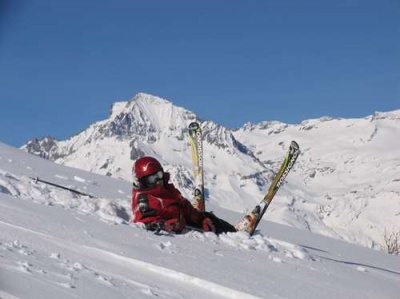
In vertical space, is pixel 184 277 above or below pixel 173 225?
below

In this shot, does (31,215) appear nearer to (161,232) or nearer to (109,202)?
(161,232)

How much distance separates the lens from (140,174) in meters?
7.66

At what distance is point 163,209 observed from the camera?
726 cm

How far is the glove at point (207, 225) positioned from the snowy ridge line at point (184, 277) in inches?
122

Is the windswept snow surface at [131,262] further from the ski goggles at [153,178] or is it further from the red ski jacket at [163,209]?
the ski goggles at [153,178]

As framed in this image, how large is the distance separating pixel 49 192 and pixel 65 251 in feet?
11.9

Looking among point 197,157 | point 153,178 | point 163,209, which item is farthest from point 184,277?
point 197,157

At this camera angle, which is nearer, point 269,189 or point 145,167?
point 145,167

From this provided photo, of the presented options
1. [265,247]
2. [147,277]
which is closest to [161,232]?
[265,247]

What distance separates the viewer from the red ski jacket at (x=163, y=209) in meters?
7.01

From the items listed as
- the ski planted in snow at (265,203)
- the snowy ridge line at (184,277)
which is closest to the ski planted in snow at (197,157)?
the ski planted in snow at (265,203)

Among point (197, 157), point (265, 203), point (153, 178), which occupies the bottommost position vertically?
point (153, 178)

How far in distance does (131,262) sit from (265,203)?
17.0 feet

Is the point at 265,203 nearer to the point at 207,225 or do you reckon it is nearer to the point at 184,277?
the point at 207,225
